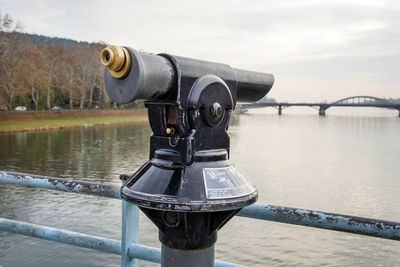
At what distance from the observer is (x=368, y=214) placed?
14.1m

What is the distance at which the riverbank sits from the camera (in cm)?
4025

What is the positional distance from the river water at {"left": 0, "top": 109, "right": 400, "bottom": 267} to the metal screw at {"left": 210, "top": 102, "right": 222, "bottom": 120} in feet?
29.4

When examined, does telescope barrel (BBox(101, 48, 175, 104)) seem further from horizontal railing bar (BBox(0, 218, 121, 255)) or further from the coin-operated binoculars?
horizontal railing bar (BBox(0, 218, 121, 255))

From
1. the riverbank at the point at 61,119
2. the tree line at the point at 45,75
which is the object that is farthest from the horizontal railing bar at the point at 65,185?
the riverbank at the point at 61,119

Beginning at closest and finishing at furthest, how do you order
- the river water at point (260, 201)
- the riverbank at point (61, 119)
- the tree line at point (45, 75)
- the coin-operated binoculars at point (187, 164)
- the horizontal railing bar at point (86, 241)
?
the coin-operated binoculars at point (187, 164)
the horizontal railing bar at point (86, 241)
the river water at point (260, 201)
the riverbank at point (61, 119)
the tree line at point (45, 75)

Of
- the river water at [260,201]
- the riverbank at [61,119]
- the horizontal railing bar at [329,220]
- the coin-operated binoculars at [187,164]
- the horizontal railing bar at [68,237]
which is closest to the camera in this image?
the coin-operated binoculars at [187,164]

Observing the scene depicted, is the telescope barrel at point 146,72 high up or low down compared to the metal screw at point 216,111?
up

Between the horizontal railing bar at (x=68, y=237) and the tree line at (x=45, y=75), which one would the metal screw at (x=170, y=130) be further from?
the tree line at (x=45, y=75)

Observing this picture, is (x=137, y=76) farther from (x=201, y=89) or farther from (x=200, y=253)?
(x=200, y=253)

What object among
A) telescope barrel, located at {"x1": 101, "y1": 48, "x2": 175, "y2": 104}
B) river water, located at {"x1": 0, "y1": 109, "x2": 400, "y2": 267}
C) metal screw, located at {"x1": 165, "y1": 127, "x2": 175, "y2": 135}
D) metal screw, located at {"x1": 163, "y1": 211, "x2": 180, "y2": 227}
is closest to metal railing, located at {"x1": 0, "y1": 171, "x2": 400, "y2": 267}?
metal screw, located at {"x1": 163, "y1": 211, "x2": 180, "y2": 227}

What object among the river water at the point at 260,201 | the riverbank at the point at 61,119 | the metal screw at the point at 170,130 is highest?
the metal screw at the point at 170,130

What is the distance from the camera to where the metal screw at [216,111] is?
1455 millimetres

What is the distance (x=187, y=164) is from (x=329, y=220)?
64 cm

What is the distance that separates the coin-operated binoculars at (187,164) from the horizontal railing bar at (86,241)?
531 mm
